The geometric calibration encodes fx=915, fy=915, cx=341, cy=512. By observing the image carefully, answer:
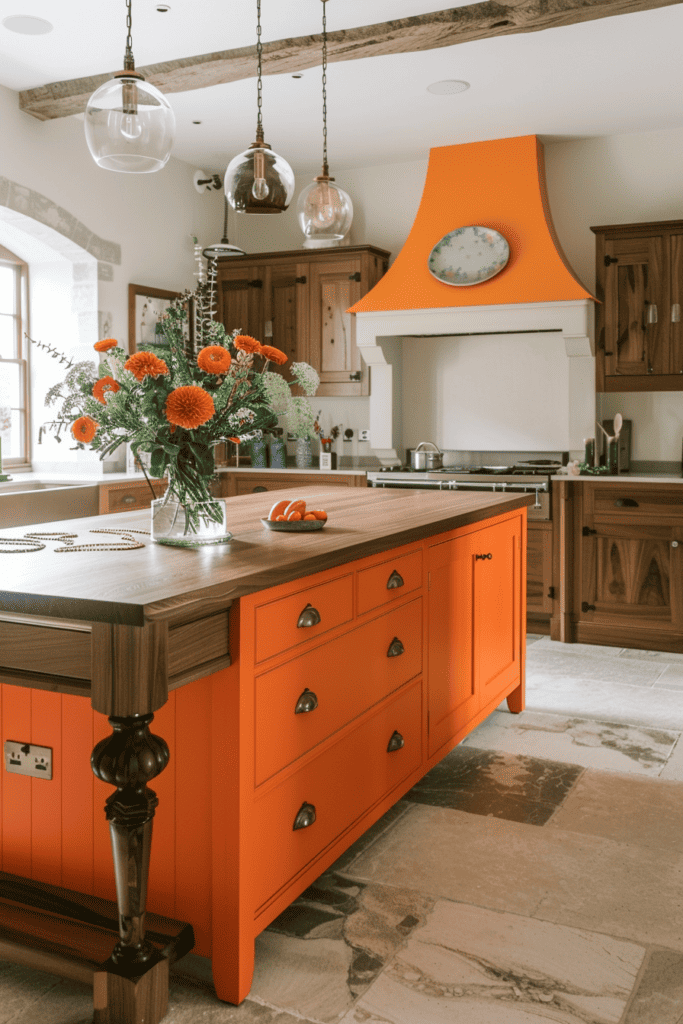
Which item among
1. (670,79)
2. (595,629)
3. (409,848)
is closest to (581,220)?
(670,79)

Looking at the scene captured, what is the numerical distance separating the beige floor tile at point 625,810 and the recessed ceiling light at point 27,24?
407 cm

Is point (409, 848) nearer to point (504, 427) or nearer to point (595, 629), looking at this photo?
point (595, 629)

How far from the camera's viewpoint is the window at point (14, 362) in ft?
19.0

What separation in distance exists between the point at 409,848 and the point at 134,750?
129 cm

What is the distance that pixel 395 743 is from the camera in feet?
8.95

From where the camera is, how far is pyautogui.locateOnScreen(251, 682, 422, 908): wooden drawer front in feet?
6.72

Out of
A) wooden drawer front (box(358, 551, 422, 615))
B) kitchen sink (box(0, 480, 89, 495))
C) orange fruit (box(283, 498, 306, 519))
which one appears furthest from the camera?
kitchen sink (box(0, 480, 89, 495))

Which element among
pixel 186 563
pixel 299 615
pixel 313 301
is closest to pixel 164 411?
pixel 186 563

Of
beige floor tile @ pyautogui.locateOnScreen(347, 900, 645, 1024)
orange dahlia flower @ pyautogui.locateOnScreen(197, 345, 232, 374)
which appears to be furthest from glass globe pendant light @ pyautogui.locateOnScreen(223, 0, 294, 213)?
beige floor tile @ pyautogui.locateOnScreen(347, 900, 645, 1024)

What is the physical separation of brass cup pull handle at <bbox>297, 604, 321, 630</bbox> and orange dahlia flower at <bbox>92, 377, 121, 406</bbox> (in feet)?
2.41

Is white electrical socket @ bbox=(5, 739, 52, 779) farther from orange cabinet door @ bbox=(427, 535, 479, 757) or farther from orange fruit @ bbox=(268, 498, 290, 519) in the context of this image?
orange cabinet door @ bbox=(427, 535, 479, 757)

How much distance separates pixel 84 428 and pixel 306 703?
0.89 metres

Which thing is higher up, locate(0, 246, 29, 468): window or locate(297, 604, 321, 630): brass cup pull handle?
locate(0, 246, 29, 468): window

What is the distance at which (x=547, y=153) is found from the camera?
612 cm
